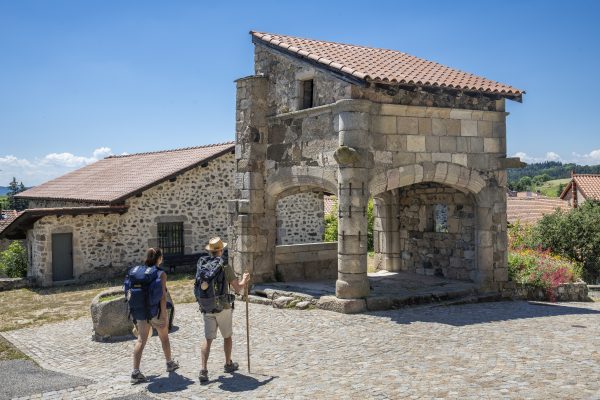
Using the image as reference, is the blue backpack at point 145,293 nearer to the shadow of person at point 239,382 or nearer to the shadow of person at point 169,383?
the shadow of person at point 169,383

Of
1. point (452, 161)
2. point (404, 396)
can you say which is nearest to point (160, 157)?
point (452, 161)

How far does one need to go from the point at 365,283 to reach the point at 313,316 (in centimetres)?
116

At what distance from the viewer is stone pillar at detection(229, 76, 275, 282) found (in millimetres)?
12664

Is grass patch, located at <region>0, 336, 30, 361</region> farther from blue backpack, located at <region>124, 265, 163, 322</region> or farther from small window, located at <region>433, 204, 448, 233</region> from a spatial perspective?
small window, located at <region>433, 204, 448, 233</region>

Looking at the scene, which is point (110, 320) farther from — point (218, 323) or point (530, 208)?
point (530, 208)

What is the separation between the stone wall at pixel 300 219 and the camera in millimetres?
21375

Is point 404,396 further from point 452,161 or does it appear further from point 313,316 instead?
point 452,161

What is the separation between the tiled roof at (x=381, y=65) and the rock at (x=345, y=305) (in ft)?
12.9

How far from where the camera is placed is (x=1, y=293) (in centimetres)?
1599

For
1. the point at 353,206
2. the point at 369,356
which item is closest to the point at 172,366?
the point at 369,356

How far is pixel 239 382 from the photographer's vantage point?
6.62 meters

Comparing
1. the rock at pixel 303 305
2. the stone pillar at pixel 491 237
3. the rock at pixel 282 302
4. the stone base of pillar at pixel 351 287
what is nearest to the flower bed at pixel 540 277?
the stone pillar at pixel 491 237

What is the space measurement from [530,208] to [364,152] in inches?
806

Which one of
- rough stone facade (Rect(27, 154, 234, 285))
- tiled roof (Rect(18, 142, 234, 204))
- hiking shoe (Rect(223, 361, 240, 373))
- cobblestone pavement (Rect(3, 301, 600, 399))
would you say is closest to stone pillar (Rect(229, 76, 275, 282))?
cobblestone pavement (Rect(3, 301, 600, 399))
